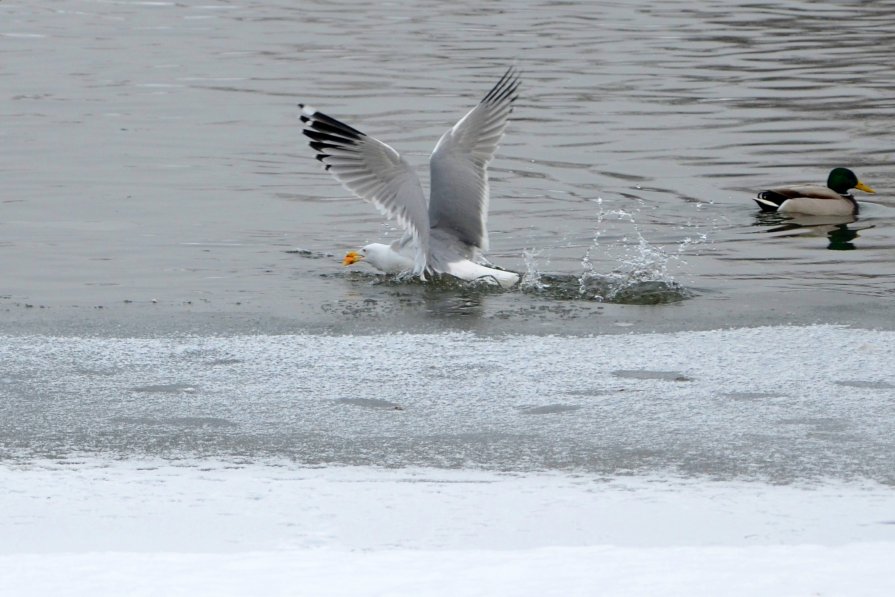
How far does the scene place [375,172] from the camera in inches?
380

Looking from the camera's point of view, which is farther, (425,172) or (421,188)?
(425,172)

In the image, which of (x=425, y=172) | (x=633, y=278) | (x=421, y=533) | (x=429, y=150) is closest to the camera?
(x=421, y=533)

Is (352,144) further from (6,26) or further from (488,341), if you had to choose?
(6,26)

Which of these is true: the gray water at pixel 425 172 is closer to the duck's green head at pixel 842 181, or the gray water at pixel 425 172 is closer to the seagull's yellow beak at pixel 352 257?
the seagull's yellow beak at pixel 352 257

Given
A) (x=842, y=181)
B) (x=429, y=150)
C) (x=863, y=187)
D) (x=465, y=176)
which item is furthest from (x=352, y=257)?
(x=429, y=150)

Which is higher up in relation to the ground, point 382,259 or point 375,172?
point 375,172

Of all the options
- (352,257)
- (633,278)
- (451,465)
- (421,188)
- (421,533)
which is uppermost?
(421,188)

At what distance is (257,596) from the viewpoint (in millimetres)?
3943

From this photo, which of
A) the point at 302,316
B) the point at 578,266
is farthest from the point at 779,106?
the point at 302,316

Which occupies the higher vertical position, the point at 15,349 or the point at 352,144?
the point at 352,144

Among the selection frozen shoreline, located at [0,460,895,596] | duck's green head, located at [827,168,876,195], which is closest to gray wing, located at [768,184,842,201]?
duck's green head, located at [827,168,876,195]

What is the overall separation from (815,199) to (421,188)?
4.32 m

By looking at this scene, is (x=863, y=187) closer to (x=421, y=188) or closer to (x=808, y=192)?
(x=808, y=192)

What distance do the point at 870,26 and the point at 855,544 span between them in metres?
24.4
